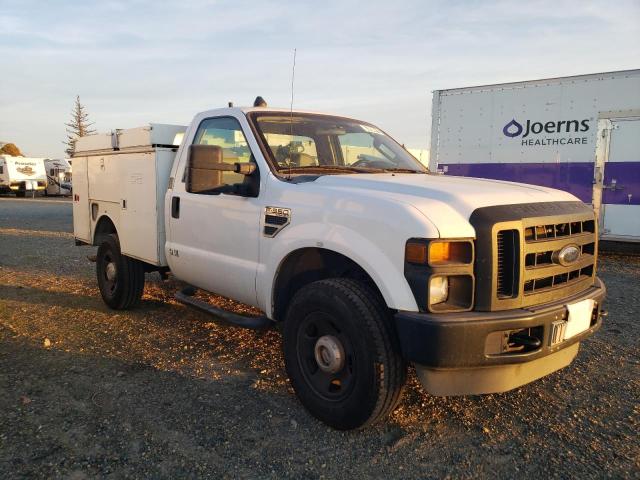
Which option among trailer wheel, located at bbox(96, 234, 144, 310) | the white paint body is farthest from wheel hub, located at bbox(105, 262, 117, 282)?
the white paint body

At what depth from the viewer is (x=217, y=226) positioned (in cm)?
402

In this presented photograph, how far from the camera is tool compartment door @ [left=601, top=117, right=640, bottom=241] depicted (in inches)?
336

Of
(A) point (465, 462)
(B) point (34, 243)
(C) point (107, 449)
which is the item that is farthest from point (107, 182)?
Result: (B) point (34, 243)

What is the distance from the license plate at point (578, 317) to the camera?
2879mm

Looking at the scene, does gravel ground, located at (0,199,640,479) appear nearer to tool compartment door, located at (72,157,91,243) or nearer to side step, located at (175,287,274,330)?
side step, located at (175,287,274,330)

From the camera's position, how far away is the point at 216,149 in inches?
138

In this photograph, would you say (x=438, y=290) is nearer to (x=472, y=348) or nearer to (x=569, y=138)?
(x=472, y=348)

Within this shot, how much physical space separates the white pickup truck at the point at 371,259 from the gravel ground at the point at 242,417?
0.32 m

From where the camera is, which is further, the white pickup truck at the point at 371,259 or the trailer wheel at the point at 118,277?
the trailer wheel at the point at 118,277

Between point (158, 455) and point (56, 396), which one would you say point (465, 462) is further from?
point (56, 396)

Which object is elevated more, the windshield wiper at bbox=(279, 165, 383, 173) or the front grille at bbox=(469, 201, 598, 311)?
the windshield wiper at bbox=(279, 165, 383, 173)

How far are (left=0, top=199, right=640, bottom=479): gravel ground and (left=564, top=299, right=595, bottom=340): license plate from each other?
615 mm

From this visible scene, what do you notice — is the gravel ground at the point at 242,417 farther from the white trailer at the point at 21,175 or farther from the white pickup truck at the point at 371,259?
the white trailer at the point at 21,175

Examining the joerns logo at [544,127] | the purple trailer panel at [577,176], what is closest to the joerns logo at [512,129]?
the joerns logo at [544,127]
